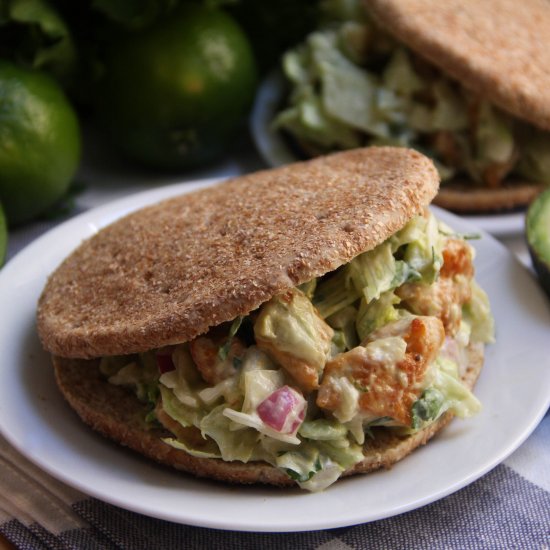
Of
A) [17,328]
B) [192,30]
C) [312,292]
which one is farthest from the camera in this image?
[192,30]

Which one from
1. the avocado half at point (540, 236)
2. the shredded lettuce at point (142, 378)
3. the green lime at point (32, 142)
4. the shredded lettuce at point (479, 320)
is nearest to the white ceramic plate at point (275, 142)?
the avocado half at point (540, 236)

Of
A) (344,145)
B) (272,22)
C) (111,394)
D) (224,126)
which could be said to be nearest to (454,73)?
(344,145)

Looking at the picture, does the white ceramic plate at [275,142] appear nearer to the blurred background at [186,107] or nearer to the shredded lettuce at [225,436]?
the blurred background at [186,107]

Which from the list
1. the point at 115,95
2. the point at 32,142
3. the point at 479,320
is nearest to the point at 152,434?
the point at 479,320

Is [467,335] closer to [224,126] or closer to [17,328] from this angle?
[17,328]

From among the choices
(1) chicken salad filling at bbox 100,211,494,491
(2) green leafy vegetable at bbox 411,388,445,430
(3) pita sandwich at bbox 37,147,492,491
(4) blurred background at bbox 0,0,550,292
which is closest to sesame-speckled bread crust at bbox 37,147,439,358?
(3) pita sandwich at bbox 37,147,492,491

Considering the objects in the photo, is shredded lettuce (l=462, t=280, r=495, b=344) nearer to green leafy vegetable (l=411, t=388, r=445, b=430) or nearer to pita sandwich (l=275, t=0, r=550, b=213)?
green leafy vegetable (l=411, t=388, r=445, b=430)

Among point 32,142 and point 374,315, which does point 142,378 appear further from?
point 32,142
